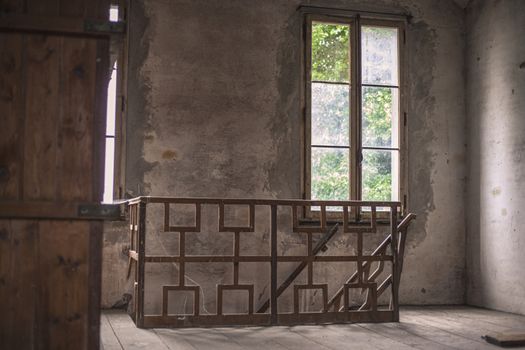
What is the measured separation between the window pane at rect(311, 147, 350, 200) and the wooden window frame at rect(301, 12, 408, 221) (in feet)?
0.23

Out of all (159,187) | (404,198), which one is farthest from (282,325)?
(404,198)

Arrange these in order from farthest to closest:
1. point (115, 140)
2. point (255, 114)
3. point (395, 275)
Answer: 1. point (255, 114)
2. point (115, 140)
3. point (395, 275)

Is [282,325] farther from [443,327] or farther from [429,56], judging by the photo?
[429,56]

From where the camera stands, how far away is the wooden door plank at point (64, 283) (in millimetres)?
2434

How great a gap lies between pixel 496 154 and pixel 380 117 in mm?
1162

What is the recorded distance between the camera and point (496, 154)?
21.1 ft

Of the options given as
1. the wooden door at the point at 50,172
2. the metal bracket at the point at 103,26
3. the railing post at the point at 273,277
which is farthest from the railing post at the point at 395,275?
the metal bracket at the point at 103,26

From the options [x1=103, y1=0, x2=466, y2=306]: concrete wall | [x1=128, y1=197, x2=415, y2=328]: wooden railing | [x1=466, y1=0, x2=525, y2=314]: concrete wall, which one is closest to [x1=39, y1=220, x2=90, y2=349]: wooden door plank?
[x1=128, y1=197, x2=415, y2=328]: wooden railing

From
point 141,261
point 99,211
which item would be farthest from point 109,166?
point 99,211

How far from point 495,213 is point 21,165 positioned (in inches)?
200

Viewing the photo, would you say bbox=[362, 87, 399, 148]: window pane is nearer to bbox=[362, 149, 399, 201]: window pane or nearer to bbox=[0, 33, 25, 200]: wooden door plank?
bbox=[362, 149, 399, 201]: window pane

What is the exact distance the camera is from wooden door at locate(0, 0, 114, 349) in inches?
94.8

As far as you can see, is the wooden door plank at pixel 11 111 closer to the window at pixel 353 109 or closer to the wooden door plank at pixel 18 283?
the wooden door plank at pixel 18 283

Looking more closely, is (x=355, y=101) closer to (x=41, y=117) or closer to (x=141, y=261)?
(x=141, y=261)
